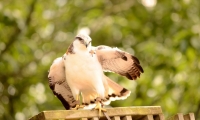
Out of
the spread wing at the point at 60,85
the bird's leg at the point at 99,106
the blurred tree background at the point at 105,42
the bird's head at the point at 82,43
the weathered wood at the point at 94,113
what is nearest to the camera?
the weathered wood at the point at 94,113

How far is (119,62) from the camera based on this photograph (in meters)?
3.67

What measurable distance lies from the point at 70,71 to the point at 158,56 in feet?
10.1

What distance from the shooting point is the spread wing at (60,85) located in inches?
142

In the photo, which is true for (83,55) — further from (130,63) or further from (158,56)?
(158,56)

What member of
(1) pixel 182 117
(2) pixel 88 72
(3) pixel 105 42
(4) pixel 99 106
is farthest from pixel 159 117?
(3) pixel 105 42

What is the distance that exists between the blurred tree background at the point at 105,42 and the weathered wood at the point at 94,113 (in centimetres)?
270

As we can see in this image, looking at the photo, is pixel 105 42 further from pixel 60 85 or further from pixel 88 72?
pixel 88 72

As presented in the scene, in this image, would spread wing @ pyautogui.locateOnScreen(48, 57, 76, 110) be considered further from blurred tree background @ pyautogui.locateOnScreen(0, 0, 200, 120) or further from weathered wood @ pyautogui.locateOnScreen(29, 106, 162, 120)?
blurred tree background @ pyautogui.locateOnScreen(0, 0, 200, 120)

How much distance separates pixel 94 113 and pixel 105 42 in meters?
4.40

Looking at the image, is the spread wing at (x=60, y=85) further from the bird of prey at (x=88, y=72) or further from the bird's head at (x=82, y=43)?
the bird's head at (x=82, y=43)

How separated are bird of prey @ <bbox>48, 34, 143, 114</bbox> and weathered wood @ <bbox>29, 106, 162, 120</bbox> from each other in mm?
85

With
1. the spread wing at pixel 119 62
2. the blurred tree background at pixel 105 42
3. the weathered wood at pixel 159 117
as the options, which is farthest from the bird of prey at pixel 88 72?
the blurred tree background at pixel 105 42

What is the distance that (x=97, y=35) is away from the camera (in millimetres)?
7180

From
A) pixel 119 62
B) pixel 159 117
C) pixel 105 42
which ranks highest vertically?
pixel 105 42
